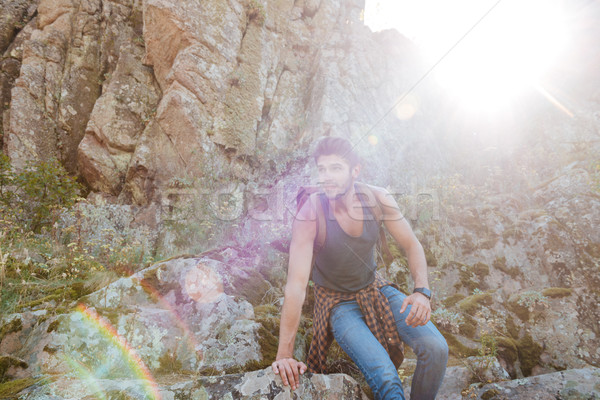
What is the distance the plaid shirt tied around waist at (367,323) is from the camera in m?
2.46

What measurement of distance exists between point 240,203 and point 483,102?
30.5ft

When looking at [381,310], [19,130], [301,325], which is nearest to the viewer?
[381,310]

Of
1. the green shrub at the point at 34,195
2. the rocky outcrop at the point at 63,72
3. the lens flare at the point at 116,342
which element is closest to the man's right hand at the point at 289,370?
the lens flare at the point at 116,342

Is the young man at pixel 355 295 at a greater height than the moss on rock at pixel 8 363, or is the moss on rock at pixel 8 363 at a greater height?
the young man at pixel 355 295

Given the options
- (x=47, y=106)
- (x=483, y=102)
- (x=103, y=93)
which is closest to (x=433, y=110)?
(x=483, y=102)

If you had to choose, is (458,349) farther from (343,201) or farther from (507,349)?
(343,201)

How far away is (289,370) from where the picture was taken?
6.26 feet

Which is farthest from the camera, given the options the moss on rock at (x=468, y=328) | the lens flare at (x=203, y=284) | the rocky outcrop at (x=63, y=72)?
the rocky outcrop at (x=63, y=72)

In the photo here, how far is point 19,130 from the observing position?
821 cm

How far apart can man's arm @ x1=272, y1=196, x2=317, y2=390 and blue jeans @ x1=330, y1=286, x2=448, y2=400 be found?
489 mm

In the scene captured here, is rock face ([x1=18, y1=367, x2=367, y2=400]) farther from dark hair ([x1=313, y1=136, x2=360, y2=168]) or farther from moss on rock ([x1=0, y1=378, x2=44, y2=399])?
dark hair ([x1=313, y1=136, x2=360, y2=168])

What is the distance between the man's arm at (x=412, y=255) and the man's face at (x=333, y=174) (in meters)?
0.39

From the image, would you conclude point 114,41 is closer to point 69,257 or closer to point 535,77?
point 69,257

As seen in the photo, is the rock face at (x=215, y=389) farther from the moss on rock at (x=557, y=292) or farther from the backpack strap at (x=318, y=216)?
the moss on rock at (x=557, y=292)
